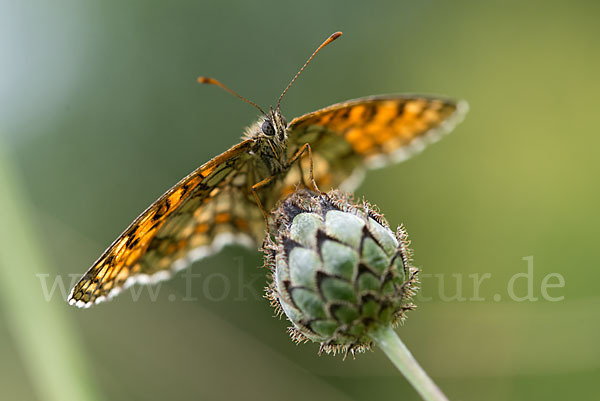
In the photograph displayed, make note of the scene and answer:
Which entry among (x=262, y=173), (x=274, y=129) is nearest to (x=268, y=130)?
(x=274, y=129)

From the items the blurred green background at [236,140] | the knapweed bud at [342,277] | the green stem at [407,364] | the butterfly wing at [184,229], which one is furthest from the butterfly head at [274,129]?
the blurred green background at [236,140]

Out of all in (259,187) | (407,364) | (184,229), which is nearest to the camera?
(407,364)

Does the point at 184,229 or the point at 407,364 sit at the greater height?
the point at 184,229

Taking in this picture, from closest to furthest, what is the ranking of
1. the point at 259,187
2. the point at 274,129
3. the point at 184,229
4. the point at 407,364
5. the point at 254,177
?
the point at 407,364 → the point at 274,129 → the point at 259,187 → the point at 254,177 → the point at 184,229

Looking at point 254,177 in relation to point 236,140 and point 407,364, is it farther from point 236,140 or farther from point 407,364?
point 236,140

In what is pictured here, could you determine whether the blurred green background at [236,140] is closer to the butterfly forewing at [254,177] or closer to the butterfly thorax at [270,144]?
the butterfly forewing at [254,177]

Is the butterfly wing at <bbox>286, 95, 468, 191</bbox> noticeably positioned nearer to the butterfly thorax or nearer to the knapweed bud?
the butterfly thorax
